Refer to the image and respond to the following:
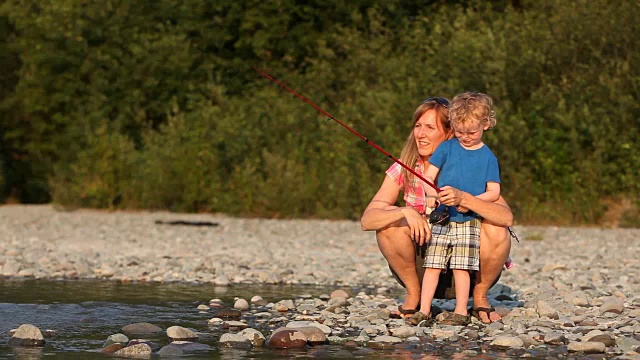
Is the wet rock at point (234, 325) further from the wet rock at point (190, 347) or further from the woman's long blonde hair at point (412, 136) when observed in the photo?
the woman's long blonde hair at point (412, 136)

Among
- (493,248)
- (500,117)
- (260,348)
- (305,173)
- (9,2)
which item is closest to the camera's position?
(260,348)

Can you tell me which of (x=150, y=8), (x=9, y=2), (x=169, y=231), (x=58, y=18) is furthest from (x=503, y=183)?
(x=9, y=2)

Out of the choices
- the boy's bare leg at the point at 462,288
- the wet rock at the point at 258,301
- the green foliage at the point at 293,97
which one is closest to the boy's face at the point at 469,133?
the boy's bare leg at the point at 462,288

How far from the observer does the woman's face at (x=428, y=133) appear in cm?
605

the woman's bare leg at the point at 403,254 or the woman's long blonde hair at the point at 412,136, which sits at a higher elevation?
the woman's long blonde hair at the point at 412,136

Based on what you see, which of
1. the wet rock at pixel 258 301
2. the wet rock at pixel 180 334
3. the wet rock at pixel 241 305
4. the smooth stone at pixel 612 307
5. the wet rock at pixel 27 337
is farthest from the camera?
the wet rock at pixel 258 301

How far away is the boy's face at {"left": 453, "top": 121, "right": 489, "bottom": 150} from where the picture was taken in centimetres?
571

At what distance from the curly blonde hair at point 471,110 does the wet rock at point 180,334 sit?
174cm

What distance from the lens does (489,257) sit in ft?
19.4

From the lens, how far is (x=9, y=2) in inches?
858

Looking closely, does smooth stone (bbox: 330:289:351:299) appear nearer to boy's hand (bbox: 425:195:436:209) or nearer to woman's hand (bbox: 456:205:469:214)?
boy's hand (bbox: 425:195:436:209)

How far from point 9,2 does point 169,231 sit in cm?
1025

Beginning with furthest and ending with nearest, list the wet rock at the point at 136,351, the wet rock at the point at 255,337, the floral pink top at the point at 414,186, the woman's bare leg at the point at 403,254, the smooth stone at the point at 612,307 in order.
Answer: the smooth stone at the point at 612,307
the floral pink top at the point at 414,186
the woman's bare leg at the point at 403,254
the wet rock at the point at 255,337
the wet rock at the point at 136,351

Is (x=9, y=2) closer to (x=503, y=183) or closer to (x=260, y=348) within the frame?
(x=503, y=183)
